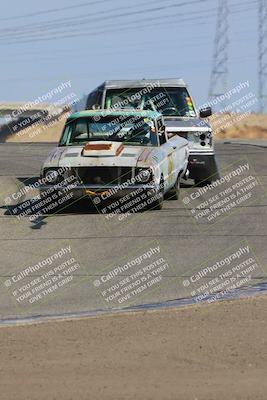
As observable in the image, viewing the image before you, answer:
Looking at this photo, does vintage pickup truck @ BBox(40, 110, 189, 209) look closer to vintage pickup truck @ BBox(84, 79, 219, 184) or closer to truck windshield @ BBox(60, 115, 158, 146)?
truck windshield @ BBox(60, 115, 158, 146)

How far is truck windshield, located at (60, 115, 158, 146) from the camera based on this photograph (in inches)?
547

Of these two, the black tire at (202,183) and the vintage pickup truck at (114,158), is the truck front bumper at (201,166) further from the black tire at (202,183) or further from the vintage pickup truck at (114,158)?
the vintage pickup truck at (114,158)

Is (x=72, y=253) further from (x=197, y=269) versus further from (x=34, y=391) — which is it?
(x=34, y=391)

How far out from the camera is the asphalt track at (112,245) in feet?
28.7

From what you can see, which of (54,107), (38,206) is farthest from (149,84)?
(54,107)

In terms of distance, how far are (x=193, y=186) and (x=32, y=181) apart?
285cm

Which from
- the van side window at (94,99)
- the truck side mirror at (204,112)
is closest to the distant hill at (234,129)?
the van side window at (94,99)

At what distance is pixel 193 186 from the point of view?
53.0ft

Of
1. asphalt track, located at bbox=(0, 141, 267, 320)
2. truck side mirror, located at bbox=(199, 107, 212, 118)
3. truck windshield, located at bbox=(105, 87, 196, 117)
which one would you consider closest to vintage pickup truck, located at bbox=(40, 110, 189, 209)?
A: asphalt track, located at bbox=(0, 141, 267, 320)

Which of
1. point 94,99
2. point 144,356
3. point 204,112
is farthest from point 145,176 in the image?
point 144,356

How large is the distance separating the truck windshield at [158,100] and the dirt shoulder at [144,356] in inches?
377

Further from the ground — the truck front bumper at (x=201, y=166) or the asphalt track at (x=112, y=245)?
the asphalt track at (x=112, y=245)

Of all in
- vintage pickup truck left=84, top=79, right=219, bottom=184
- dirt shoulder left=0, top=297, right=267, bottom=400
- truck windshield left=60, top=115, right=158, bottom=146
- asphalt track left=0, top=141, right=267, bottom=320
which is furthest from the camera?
vintage pickup truck left=84, top=79, right=219, bottom=184

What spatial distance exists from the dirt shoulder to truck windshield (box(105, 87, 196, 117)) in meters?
9.58
